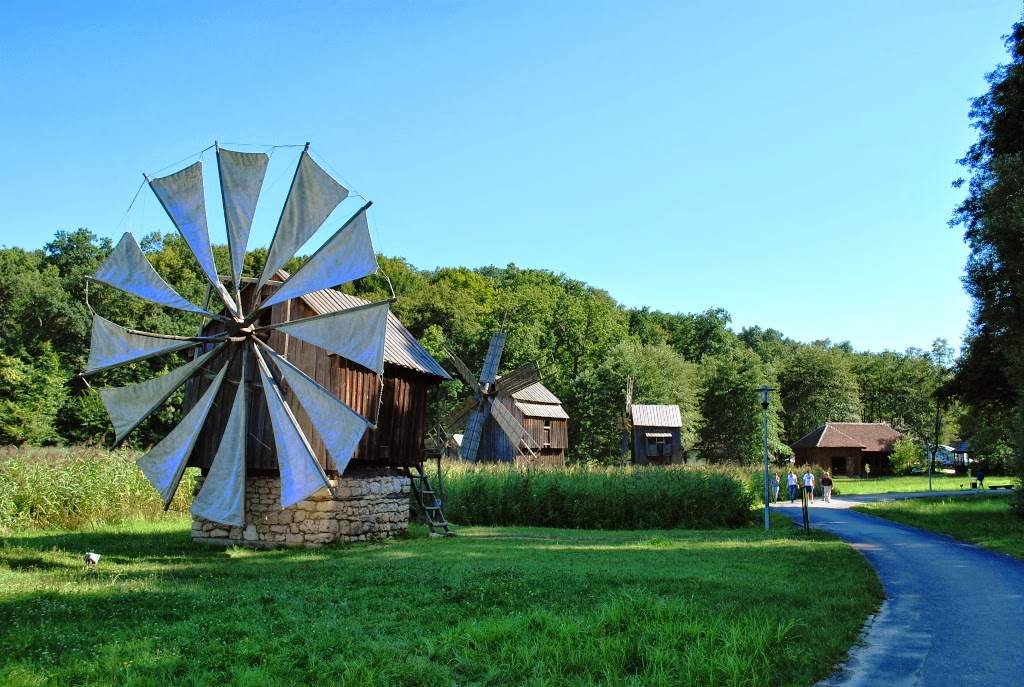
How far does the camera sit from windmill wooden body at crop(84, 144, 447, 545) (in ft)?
56.3

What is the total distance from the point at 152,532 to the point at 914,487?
47.4m

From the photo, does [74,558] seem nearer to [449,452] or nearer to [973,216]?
[973,216]

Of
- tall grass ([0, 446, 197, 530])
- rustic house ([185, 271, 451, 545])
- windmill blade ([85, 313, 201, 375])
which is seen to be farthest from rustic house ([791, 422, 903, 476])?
windmill blade ([85, 313, 201, 375])

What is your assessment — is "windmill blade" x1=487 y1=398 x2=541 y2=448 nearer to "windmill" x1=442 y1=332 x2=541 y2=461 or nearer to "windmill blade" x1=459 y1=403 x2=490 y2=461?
"windmill" x1=442 y1=332 x2=541 y2=461

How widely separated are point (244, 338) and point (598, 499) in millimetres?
14435

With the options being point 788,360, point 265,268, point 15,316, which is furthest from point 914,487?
point 15,316

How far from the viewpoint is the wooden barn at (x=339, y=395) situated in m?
19.9

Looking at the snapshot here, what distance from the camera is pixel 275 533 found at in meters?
19.8

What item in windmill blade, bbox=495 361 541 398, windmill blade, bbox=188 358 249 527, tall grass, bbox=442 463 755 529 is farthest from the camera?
windmill blade, bbox=495 361 541 398

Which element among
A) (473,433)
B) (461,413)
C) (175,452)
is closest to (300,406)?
(175,452)

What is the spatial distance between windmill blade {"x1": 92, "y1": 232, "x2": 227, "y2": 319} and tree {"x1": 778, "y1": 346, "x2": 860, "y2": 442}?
76294 mm

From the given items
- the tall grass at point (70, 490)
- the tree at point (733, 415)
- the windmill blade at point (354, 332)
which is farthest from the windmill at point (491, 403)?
the tree at point (733, 415)

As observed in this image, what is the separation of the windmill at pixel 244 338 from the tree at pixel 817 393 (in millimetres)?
74893

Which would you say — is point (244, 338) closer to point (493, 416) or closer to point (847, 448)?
point (493, 416)
